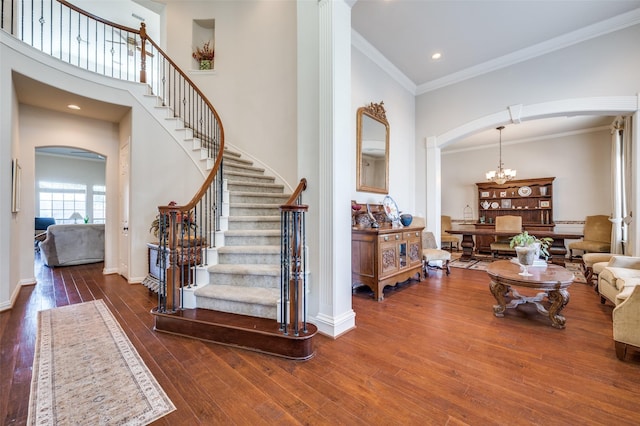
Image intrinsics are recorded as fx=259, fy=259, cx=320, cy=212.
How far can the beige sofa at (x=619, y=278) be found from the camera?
97.5 inches

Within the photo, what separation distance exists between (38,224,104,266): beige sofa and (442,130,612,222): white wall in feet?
33.5

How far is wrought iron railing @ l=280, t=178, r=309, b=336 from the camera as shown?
2.15 metres

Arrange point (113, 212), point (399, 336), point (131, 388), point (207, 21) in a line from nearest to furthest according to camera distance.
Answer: point (131, 388)
point (399, 336)
point (113, 212)
point (207, 21)

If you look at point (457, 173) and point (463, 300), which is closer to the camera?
point (463, 300)

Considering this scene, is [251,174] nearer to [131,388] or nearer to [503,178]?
[131,388]

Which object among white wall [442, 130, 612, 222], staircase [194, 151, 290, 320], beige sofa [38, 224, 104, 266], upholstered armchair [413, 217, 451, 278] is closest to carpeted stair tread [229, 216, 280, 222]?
staircase [194, 151, 290, 320]

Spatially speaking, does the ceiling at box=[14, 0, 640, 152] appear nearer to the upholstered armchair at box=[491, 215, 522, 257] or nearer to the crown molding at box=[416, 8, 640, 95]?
the crown molding at box=[416, 8, 640, 95]

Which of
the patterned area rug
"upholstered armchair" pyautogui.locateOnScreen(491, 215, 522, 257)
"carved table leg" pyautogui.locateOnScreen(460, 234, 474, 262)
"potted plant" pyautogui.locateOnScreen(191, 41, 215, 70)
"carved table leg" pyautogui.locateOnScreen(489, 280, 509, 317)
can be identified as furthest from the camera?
"carved table leg" pyautogui.locateOnScreen(460, 234, 474, 262)

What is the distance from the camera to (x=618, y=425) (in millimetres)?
1378

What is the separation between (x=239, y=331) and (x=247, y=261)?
938mm

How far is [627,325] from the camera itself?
76.8 inches

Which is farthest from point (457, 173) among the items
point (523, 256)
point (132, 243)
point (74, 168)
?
point (74, 168)

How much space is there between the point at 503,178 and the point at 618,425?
6486 mm

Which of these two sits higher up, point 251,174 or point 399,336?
point 251,174
